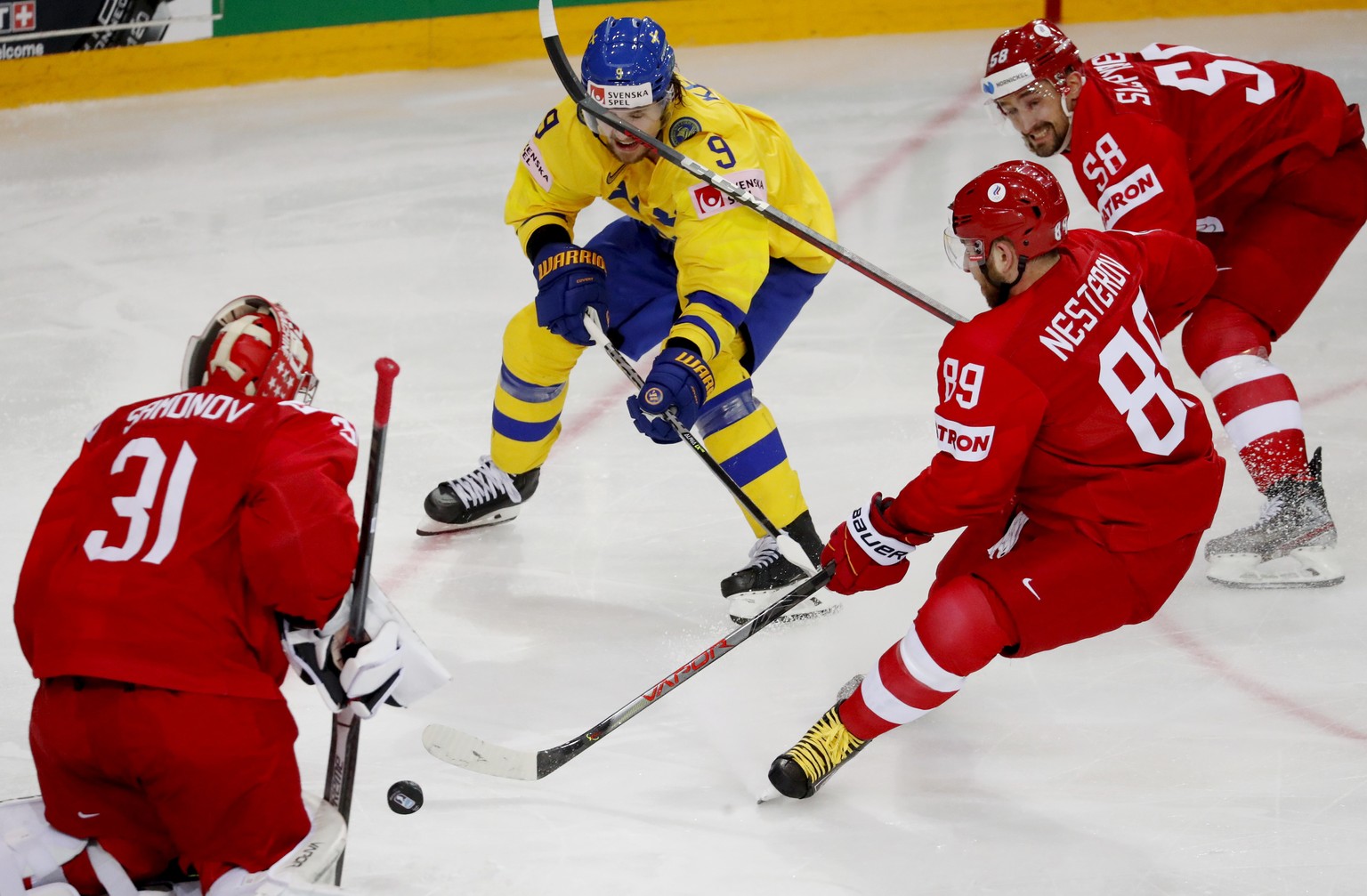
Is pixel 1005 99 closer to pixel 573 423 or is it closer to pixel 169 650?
pixel 573 423

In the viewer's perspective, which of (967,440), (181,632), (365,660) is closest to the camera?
(181,632)

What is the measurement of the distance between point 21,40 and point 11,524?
3.14 m

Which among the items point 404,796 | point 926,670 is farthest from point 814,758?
point 404,796

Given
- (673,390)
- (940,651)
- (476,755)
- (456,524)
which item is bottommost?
(456,524)

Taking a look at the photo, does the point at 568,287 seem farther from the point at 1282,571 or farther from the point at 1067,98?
the point at 1282,571

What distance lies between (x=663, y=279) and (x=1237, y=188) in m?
1.29

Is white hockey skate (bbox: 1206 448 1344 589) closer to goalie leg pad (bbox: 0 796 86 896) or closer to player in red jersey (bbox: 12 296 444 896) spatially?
player in red jersey (bbox: 12 296 444 896)

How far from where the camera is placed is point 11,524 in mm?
3564

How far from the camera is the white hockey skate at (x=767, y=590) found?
10.5ft

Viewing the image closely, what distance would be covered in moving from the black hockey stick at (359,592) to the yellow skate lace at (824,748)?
765 mm

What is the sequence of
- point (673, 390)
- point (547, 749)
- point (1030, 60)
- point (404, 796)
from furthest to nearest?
point (1030, 60)
point (673, 390)
point (547, 749)
point (404, 796)

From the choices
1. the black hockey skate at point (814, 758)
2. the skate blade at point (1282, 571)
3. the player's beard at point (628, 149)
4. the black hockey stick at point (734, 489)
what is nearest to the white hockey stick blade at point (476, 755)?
the black hockey skate at point (814, 758)

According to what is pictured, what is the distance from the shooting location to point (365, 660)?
2051 mm

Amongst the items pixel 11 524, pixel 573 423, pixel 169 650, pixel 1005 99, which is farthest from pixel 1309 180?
pixel 11 524
